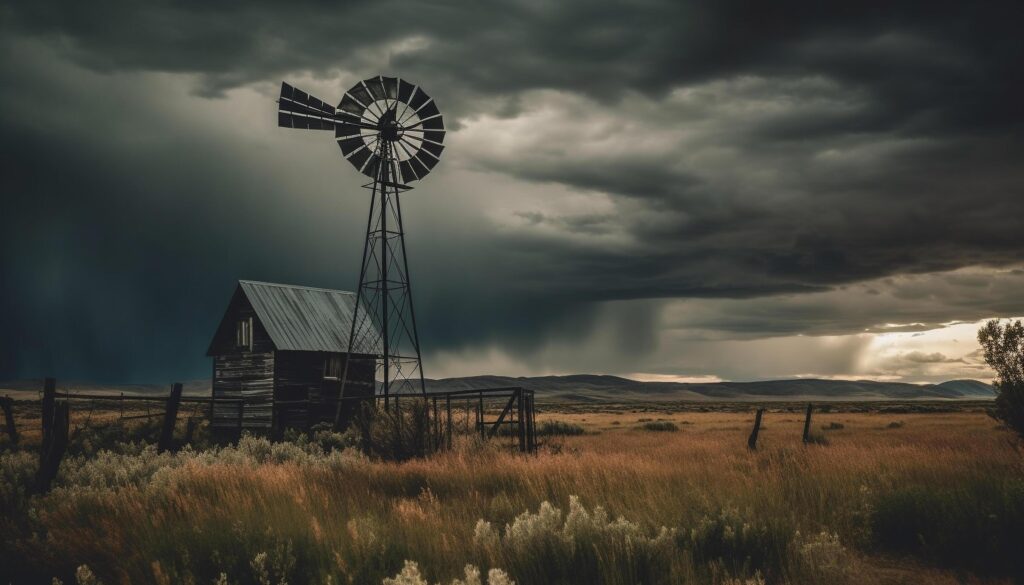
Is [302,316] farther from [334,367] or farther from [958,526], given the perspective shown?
[958,526]

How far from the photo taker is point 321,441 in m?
25.0

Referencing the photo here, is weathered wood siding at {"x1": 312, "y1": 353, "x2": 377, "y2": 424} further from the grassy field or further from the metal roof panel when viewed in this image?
the grassy field

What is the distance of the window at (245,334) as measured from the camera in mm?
33625

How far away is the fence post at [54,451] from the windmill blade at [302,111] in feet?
64.3

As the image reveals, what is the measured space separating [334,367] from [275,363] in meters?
3.60

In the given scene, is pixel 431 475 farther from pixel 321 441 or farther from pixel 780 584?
pixel 321 441

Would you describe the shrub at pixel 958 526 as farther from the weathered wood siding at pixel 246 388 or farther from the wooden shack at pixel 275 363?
the weathered wood siding at pixel 246 388

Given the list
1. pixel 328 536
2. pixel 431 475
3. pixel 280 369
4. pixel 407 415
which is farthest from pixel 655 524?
pixel 280 369

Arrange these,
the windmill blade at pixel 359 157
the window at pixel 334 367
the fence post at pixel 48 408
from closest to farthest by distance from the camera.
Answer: the fence post at pixel 48 408, the windmill blade at pixel 359 157, the window at pixel 334 367

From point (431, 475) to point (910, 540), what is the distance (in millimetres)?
6822

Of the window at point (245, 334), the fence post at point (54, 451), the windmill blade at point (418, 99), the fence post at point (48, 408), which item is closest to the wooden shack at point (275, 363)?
the window at point (245, 334)

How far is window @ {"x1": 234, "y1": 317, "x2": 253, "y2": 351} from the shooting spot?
3362cm

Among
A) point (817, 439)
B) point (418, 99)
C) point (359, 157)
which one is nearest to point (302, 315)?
point (359, 157)

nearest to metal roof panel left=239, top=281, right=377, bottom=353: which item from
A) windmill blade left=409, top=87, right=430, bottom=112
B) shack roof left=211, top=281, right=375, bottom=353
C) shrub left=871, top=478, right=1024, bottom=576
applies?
shack roof left=211, top=281, right=375, bottom=353
